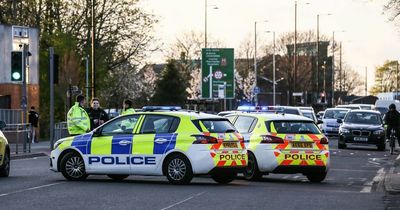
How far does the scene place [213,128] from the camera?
19.5 metres

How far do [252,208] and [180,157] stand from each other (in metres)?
4.52

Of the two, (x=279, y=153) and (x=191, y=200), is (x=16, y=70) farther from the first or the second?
(x=191, y=200)

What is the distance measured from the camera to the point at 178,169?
63.4ft

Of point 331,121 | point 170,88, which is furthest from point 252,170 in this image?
point 170,88

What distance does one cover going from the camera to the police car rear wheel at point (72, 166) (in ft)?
66.3

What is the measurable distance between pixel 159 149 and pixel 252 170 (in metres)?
2.56

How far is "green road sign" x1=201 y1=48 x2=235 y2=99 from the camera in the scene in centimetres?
6122

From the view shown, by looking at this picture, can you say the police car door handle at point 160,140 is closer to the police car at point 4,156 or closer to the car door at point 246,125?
the car door at point 246,125

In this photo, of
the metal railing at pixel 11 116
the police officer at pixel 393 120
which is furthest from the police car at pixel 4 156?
the metal railing at pixel 11 116

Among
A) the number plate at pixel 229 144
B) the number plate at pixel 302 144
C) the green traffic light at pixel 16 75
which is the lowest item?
the number plate at pixel 302 144

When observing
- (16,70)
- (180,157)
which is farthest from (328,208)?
(16,70)

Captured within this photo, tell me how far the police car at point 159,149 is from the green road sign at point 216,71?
40797 mm

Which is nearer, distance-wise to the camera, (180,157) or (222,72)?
(180,157)

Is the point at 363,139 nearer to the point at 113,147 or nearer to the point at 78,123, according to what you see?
the point at 78,123
